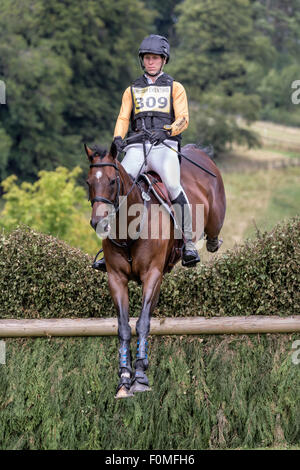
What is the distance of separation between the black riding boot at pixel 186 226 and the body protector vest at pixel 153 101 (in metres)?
0.87

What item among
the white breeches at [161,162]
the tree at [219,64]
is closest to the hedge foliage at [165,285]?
the white breeches at [161,162]

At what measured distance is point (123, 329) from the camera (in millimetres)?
8141

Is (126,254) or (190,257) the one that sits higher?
(190,257)

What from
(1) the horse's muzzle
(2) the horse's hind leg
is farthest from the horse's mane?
(2) the horse's hind leg

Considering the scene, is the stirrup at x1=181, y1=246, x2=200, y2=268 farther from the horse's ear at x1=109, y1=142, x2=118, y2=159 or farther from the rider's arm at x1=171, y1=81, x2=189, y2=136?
the horse's ear at x1=109, y1=142, x2=118, y2=159

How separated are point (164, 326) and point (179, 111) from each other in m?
2.96

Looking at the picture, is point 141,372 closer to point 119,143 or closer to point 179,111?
point 119,143

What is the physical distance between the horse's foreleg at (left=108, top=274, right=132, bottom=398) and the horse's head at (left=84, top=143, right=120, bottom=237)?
95 cm

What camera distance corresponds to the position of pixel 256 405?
10383 millimetres

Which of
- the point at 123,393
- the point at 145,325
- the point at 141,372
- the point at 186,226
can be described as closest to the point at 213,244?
the point at 186,226

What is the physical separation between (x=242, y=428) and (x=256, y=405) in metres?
0.37

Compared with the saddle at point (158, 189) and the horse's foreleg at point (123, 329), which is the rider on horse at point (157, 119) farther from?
the horse's foreleg at point (123, 329)

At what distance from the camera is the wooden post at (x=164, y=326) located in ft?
33.3

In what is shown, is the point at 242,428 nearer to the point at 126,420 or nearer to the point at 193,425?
the point at 193,425
